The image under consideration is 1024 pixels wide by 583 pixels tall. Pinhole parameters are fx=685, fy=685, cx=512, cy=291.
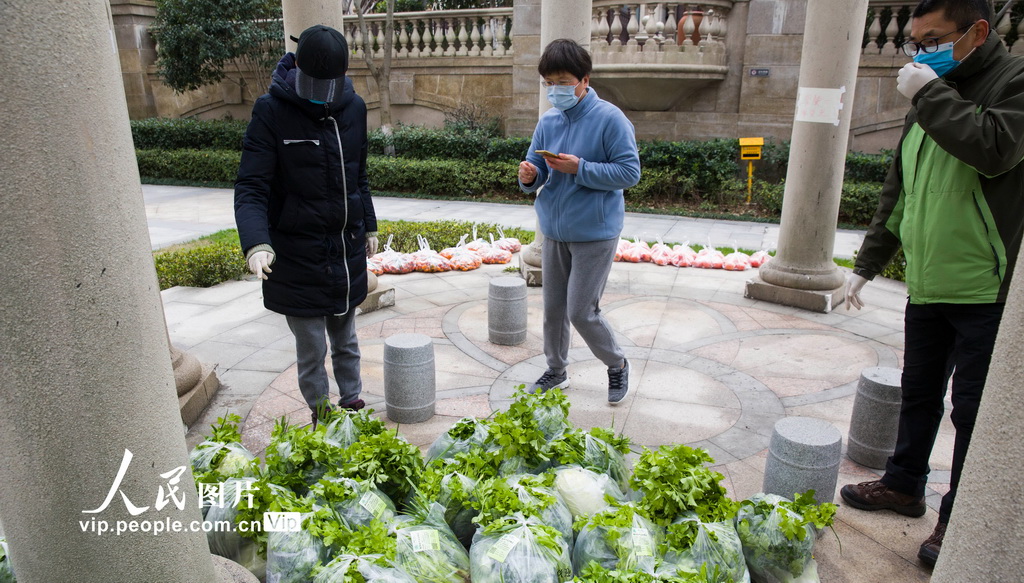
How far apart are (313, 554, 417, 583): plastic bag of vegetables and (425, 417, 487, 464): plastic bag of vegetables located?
80 cm

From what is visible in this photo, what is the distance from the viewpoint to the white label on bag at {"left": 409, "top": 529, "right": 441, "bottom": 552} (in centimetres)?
230

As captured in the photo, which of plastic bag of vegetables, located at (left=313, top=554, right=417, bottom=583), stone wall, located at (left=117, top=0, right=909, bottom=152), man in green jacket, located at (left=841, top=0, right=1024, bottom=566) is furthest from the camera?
stone wall, located at (left=117, top=0, right=909, bottom=152)

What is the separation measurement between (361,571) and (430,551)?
0.27 metres

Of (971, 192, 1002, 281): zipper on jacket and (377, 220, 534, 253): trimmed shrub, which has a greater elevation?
(971, 192, 1002, 281): zipper on jacket

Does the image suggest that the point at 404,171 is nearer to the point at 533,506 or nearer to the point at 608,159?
the point at 608,159

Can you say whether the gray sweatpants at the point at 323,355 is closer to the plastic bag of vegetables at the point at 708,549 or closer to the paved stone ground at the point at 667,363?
the paved stone ground at the point at 667,363

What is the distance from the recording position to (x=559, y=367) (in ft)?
14.7

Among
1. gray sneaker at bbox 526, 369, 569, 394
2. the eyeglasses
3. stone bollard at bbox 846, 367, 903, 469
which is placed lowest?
gray sneaker at bbox 526, 369, 569, 394

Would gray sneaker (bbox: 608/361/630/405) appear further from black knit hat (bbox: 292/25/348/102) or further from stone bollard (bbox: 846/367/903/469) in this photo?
black knit hat (bbox: 292/25/348/102)

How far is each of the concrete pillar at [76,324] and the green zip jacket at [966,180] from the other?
8.97 feet

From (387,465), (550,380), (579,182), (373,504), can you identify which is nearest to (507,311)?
(550,380)

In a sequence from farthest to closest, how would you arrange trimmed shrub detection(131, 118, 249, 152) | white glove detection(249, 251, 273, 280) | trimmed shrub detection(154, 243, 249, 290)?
trimmed shrub detection(131, 118, 249, 152), trimmed shrub detection(154, 243, 249, 290), white glove detection(249, 251, 273, 280)

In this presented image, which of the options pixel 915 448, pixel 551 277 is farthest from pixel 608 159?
pixel 915 448

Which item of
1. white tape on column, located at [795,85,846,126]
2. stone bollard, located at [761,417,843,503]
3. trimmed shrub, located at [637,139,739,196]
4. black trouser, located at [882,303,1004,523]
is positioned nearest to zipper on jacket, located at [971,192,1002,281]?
black trouser, located at [882,303,1004,523]
